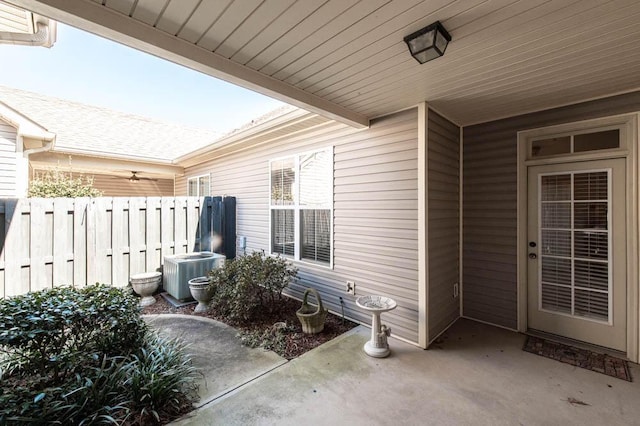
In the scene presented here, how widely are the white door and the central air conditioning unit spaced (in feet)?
16.4

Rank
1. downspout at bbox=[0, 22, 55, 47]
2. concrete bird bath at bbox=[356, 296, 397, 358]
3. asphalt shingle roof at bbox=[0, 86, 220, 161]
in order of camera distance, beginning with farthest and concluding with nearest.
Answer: asphalt shingle roof at bbox=[0, 86, 220, 161]
concrete bird bath at bbox=[356, 296, 397, 358]
downspout at bbox=[0, 22, 55, 47]

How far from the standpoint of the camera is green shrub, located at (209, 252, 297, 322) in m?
3.86

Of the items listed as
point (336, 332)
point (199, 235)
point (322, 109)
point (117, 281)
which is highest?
point (322, 109)

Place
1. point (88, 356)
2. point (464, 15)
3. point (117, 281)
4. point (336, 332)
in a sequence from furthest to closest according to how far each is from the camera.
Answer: point (117, 281)
point (336, 332)
point (88, 356)
point (464, 15)

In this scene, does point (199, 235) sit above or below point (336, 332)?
above

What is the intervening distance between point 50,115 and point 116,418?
9757 mm

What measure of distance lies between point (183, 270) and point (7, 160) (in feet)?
13.7

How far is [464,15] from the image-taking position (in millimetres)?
1781

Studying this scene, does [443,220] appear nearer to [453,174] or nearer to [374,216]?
[453,174]

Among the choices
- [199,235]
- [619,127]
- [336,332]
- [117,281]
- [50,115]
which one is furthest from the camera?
[50,115]

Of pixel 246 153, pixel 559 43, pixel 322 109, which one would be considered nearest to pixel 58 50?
pixel 246 153

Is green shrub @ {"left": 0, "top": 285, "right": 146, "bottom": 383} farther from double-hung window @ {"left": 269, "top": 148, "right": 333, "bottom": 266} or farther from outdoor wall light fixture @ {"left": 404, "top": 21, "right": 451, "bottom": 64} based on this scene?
outdoor wall light fixture @ {"left": 404, "top": 21, "right": 451, "bottom": 64}

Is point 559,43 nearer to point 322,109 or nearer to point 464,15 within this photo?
point 464,15

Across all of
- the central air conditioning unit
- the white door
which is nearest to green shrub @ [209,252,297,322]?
the central air conditioning unit
